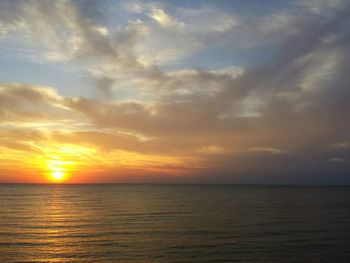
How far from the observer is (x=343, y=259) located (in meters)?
33.5

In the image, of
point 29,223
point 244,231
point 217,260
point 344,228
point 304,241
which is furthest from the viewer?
point 29,223

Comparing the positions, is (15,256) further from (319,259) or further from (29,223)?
(319,259)

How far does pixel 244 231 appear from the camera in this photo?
49031 mm

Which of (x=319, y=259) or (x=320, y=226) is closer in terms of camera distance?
(x=319, y=259)

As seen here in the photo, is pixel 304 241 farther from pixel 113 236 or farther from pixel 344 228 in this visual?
pixel 113 236

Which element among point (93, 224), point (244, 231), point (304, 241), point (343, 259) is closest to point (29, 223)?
point (93, 224)

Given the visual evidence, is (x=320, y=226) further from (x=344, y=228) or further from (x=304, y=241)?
(x=304, y=241)

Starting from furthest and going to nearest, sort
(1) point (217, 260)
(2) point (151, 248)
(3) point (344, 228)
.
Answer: (3) point (344, 228) < (2) point (151, 248) < (1) point (217, 260)

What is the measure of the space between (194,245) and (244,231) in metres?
12.9

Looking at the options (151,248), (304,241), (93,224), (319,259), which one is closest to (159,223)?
(93,224)

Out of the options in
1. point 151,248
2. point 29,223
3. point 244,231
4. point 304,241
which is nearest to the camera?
point 151,248

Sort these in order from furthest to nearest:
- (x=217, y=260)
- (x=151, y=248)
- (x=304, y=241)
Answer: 1. (x=304, y=241)
2. (x=151, y=248)
3. (x=217, y=260)

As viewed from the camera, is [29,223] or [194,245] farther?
[29,223]

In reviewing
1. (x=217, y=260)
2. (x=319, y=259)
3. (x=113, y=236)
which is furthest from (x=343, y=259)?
(x=113, y=236)
